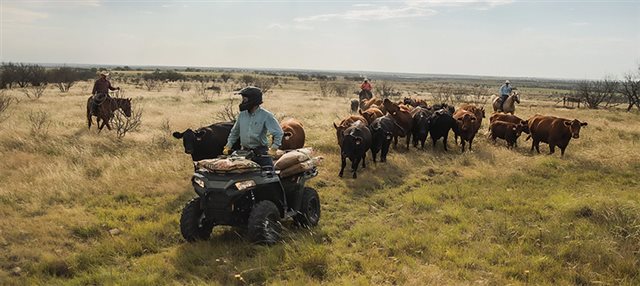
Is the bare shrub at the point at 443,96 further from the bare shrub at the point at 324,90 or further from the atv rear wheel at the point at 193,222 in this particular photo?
the atv rear wheel at the point at 193,222

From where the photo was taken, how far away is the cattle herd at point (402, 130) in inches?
407

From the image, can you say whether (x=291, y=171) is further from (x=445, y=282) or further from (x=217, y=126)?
(x=217, y=126)

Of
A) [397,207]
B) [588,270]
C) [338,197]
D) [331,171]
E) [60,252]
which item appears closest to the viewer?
[588,270]

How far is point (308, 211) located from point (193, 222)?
179cm

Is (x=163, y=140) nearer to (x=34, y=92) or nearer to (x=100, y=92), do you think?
(x=100, y=92)

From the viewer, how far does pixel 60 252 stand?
607 centimetres

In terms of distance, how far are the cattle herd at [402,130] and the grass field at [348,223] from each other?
0.74 meters

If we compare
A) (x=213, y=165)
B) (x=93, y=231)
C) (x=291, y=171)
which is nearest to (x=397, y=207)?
(x=291, y=171)

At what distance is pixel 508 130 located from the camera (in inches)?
591

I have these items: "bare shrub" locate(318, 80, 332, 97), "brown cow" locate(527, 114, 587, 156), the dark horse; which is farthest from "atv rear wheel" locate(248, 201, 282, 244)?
"bare shrub" locate(318, 80, 332, 97)

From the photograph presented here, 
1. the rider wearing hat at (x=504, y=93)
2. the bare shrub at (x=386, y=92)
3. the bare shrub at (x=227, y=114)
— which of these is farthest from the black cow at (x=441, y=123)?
the bare shrub at (x=386, y=92)

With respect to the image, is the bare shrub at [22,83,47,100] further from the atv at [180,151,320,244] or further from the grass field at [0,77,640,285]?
the atv at [180,151,320,244]

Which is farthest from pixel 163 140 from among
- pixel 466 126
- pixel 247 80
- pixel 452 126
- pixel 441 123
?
pixel 247 80

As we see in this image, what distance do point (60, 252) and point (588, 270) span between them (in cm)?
677
